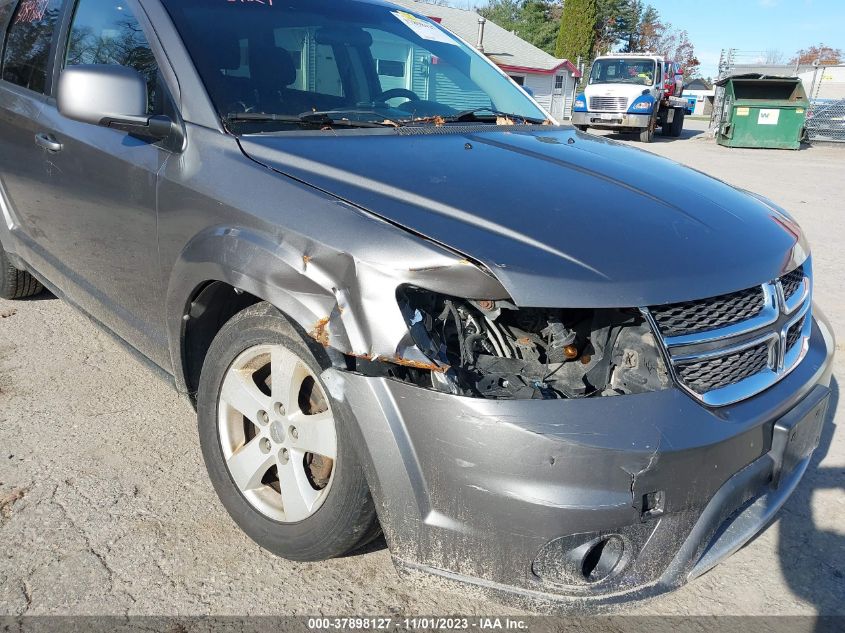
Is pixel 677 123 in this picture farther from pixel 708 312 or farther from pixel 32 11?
pixel 708 312

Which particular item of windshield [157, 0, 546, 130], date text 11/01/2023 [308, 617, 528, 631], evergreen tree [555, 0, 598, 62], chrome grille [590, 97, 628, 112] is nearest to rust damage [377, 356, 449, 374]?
date text 11/01/2023 [308, 617, 528, 631]

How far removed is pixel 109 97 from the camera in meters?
2.38

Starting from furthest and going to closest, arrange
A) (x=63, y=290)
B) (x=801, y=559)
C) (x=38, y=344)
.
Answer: (x=38, y=344) < (x=63, y=290) < (x=801, y=559)

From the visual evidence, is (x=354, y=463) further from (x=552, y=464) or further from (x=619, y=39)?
(x=619, y=39)

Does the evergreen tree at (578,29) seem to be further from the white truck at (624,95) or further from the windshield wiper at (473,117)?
the windshield wiper at (473,117)

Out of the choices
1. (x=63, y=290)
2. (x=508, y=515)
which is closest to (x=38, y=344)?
(x=63, y=290)

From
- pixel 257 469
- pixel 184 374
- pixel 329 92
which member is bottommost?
pixel 257 469

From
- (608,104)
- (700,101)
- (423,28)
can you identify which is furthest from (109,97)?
(700,101)

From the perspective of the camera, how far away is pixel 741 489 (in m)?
1.89

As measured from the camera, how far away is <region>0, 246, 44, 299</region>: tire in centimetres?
436

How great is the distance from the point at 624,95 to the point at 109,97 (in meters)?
20.8

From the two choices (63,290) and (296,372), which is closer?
(296,372)

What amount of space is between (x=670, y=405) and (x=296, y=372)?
3.35 ft

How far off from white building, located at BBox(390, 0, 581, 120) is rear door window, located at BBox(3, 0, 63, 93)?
31.5 meters
